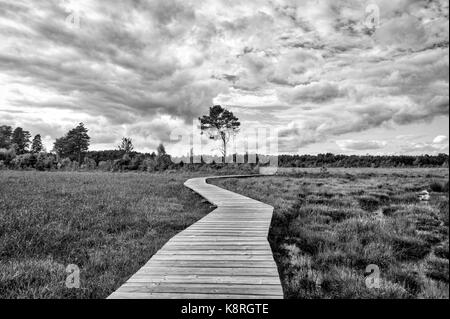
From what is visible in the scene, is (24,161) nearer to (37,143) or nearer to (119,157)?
(119,157)

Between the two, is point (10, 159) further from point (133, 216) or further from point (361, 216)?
point (361, 216)

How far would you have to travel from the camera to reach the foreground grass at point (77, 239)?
16.2 feet

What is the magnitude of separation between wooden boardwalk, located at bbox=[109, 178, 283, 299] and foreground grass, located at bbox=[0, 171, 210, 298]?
774 millimetres

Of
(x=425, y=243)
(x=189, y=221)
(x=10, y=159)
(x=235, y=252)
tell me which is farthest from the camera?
(x=10, y=159)

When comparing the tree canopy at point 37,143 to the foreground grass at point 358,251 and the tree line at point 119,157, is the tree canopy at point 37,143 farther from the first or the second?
the foreground grass at point 358,251

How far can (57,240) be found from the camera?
7.20 meters

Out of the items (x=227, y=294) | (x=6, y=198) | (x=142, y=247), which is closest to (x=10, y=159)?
(x=6, y=198)

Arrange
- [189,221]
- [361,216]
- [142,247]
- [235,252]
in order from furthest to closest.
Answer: [361,216] < [189,221] < [142,247] < [235,252]

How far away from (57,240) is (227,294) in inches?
200

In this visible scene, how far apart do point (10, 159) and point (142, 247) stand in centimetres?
4166

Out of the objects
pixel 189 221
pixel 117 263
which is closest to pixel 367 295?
pixel 117 263

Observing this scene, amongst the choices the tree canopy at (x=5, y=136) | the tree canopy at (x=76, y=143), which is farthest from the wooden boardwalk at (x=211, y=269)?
the tree canopy at (x=76, y=143)
